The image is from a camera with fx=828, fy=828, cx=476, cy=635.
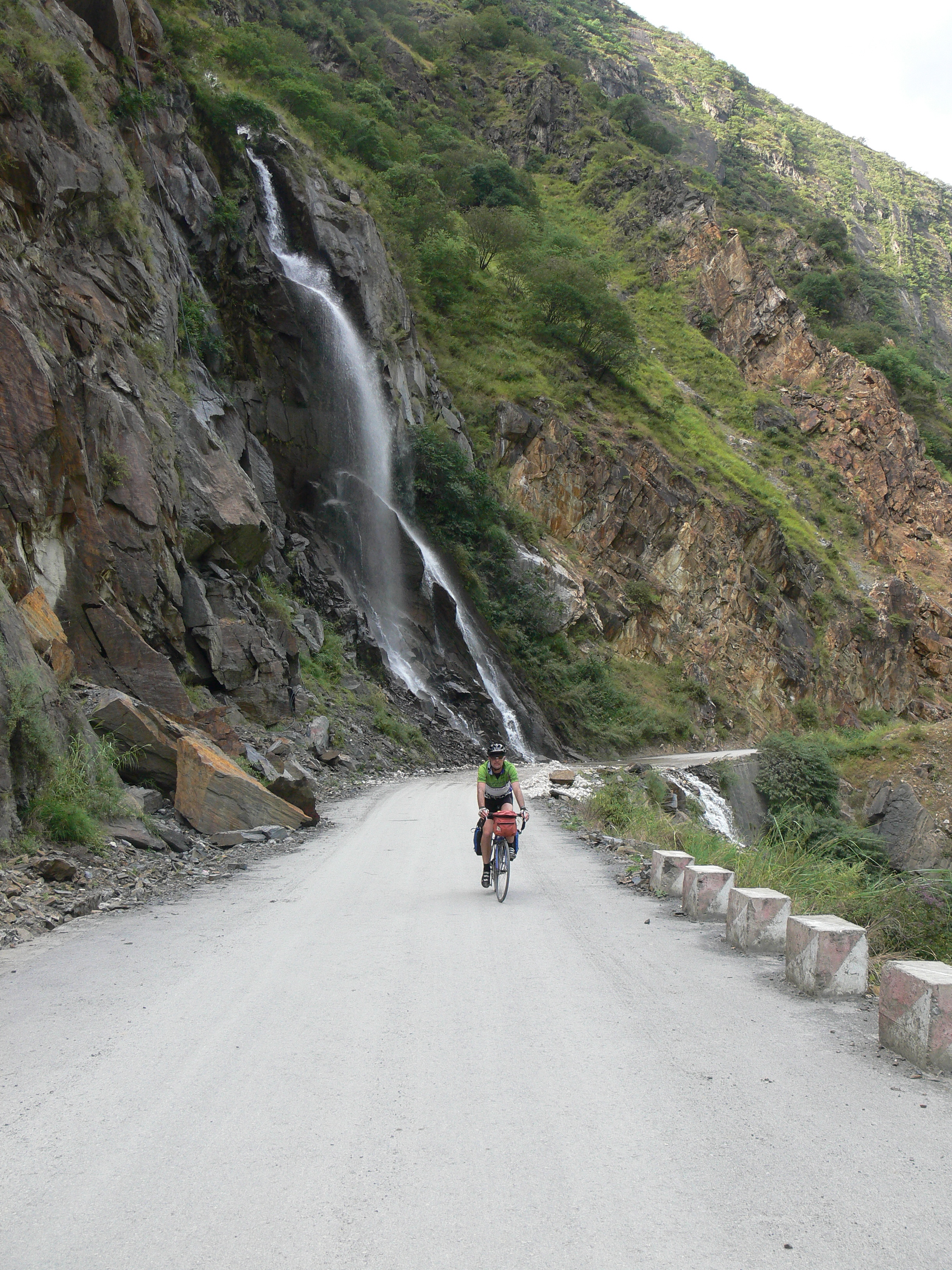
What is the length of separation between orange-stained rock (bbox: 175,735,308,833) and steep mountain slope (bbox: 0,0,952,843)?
193 cm

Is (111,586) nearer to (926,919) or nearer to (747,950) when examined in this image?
(747,950)

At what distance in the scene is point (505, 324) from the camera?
4506 cm

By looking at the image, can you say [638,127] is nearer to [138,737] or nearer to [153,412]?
[153,412]

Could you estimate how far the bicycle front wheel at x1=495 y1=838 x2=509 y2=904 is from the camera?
26.1ft

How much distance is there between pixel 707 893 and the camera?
23.3 feet

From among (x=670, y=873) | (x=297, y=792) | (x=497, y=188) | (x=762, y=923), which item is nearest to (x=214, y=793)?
(x=297, y=792)

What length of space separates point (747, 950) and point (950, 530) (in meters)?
57.7

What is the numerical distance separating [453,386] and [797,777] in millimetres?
25044

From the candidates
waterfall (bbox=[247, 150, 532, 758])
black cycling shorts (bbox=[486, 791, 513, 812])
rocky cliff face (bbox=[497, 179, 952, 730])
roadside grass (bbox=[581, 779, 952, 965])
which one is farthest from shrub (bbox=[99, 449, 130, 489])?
rocky cliff face (bbox=[497, 179, 952, 730])

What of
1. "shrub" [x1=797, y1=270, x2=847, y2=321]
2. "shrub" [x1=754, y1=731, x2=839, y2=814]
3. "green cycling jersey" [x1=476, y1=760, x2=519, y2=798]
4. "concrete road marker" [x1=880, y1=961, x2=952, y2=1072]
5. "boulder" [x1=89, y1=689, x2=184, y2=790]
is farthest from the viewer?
"shrub" [x1=797, y1=270, x2=847, y2=321]

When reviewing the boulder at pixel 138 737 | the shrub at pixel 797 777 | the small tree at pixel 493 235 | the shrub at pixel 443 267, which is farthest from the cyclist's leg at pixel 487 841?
the small tree at pixel 493 235

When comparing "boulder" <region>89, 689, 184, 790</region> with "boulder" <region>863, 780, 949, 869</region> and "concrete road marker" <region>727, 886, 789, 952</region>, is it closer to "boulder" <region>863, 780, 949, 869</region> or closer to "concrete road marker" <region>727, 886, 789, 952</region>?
"concrete road marker" <region>727, 886, 789, 952</region>

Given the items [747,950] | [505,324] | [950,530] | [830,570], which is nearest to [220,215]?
[505,324]

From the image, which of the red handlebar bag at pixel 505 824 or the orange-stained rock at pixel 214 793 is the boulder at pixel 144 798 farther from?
the red handlebar bag at pixel 505 824
